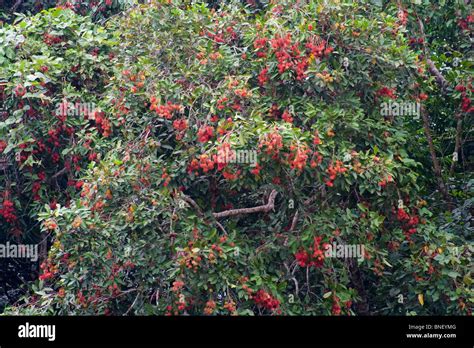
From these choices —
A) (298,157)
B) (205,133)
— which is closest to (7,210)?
(205,133)

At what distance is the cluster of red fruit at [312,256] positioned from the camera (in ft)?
19.3

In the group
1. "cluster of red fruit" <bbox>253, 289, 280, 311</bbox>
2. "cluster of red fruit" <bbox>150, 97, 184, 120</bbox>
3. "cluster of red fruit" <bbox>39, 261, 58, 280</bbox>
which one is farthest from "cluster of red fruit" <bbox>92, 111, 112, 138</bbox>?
"cluster of red fruit" <bbox>253, 289, 280, 311</bbox>

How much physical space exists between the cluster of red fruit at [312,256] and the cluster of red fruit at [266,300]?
0.31 metres

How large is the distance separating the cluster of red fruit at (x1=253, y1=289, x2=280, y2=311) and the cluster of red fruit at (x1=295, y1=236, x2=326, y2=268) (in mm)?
311

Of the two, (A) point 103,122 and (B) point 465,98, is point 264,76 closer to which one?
(A) point 103,122

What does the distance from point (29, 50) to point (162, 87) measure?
1410 millimetres

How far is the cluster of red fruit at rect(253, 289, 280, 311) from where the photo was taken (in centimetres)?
582

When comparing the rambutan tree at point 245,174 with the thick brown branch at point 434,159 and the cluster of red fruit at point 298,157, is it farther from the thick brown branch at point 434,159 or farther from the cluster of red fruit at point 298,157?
the thick brown branch at point 434,159

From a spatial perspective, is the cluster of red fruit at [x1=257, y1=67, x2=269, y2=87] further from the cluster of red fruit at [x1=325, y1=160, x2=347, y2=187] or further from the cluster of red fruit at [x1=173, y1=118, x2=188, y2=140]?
the cluster of red fruit at [x1=325, y1=160, x2=347, y2=187]

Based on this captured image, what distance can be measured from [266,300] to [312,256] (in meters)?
0.43

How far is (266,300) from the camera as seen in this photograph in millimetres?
A: 5812

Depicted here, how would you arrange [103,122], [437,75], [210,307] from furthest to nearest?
[437,75] < [103,122] < [210,307]

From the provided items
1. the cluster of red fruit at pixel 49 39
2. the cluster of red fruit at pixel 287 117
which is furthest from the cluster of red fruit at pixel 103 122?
the cluster of red fruit at pixel 287 117
